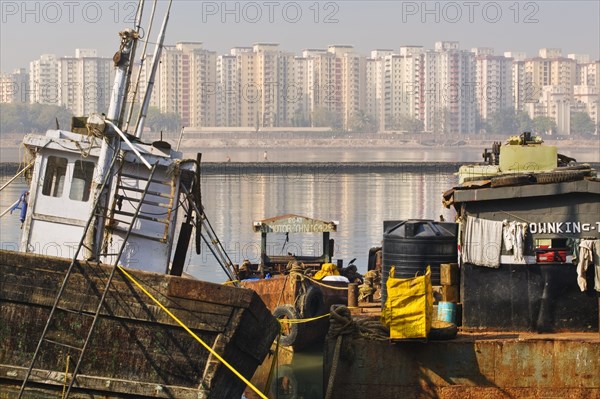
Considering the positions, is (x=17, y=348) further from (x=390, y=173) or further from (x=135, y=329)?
(x=390, y=173)

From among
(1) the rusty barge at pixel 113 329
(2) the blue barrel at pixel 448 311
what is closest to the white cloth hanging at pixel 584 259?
(2) the blue barrel at pixel 448 311

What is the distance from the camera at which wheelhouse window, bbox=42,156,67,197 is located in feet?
57.8

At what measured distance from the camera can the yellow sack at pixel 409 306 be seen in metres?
17.8

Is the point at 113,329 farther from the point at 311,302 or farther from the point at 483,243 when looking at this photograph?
the point at 311,302

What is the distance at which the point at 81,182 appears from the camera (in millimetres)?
17531

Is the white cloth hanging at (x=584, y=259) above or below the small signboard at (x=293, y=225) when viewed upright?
below

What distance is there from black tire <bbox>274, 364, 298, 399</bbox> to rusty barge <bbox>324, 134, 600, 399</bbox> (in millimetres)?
5569

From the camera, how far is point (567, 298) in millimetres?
18906

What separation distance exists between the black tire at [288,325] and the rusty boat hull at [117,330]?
8.57 metres

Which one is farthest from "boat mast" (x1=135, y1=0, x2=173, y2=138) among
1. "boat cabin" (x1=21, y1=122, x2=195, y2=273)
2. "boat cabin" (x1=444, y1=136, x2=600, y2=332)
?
"boat cabin" (x1=444, y1=136, x2=600, y2=332)

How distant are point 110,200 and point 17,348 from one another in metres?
2.61

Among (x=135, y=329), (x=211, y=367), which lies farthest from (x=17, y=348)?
(x=211, y=367)

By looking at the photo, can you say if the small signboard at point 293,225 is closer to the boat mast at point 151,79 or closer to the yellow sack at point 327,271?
the yellow sack at point 327,271

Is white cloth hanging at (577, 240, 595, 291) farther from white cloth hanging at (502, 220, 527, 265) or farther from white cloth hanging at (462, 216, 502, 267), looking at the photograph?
white cloth hanging at (462, 216, 502, 267)
